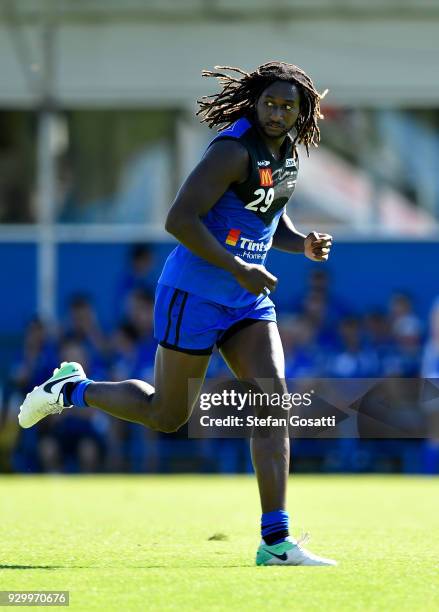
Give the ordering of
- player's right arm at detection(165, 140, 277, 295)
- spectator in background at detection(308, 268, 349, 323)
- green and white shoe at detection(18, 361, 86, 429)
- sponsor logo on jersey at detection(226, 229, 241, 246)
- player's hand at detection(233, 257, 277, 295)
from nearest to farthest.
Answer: player's hand at detection(233, 257, 277, 295) → player's right arm at detection(165, 140, 277, 295) → sponsor logo on jersey at detection(226, 229, 241, 246) → green and white shoe at detection(18, 361, 86, 429) → spectator in background at detection(308, 268, 349, 323)

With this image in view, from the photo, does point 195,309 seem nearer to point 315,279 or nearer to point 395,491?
point 395,491

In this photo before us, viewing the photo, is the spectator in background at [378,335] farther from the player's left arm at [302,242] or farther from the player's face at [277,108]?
the player's face at [277,108]

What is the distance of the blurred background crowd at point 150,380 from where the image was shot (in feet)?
55.5

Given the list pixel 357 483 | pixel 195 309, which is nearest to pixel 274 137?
pixel 195 309

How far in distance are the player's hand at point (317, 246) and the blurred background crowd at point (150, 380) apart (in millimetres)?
9162

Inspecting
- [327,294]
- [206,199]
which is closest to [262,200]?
[206,199]

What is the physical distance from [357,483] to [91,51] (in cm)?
806

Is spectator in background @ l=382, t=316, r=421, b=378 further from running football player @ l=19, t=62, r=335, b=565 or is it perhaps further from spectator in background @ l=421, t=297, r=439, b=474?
running football player @ l=19, t=62, r=335, b=565

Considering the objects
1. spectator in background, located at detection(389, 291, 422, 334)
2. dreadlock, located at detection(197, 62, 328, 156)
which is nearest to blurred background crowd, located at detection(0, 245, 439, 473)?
spectator in background, located at detection(389, 291, 422, 334)

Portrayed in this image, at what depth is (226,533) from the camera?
8352 millimetres

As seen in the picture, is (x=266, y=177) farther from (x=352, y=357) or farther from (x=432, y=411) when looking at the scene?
(x=352, y=357)

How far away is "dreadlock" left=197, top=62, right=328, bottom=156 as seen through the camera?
22.9 feet

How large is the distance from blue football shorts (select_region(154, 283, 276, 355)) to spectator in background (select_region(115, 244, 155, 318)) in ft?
38.6

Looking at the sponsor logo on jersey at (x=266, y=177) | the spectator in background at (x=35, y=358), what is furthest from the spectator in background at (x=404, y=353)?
the sponsor logo on jersey at (x=266, y=177)
